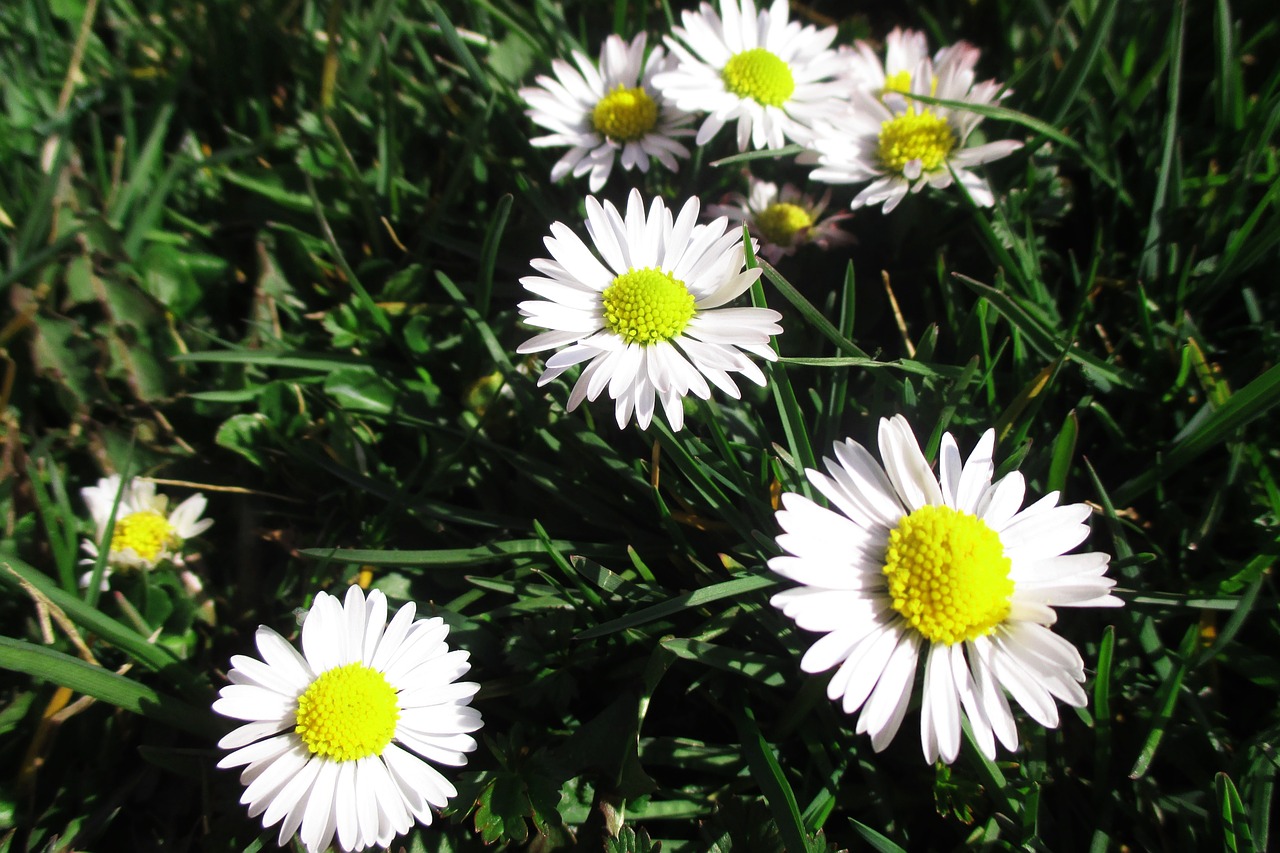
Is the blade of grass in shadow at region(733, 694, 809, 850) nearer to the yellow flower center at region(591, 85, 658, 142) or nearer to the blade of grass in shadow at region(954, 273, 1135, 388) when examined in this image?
the blade of grass in shadow at region(954, 273, 1135, 388)

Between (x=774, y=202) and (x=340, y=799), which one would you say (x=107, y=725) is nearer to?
(x=340, y=799)

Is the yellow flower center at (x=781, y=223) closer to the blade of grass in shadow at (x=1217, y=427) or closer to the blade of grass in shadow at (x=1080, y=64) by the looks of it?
the blade of grass in shadow at (x=1080, y=64)

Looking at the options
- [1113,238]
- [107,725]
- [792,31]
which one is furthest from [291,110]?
[1113,238]

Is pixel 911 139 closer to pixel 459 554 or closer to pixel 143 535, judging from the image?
pixel 459 554

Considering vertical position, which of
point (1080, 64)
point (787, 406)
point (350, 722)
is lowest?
point (350, 722)

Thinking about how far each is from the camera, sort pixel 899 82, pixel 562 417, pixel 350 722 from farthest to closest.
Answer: pixel 899 82
pixel 562 417
pixel 350 722

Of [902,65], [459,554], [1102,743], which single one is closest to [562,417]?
[459,554]
